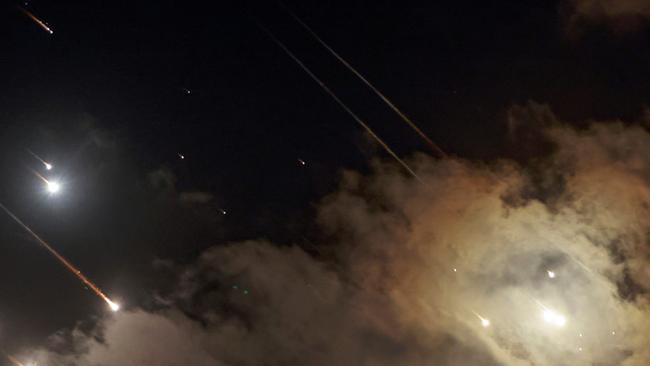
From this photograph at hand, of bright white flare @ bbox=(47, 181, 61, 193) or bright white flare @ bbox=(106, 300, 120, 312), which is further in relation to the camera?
bright white flare @ bbox=(106, 300, 120, 312)

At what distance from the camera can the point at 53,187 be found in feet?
31.5

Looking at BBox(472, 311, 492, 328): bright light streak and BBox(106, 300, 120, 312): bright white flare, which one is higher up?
BBox(472, 311, 492, 328): bright light streak

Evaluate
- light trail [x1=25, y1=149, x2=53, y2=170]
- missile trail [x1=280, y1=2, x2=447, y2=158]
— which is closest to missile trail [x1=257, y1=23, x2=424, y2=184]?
missile trail [x1=280, y1=2, x2=447, y2=158]

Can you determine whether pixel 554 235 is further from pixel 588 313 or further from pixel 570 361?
pixel 570 361

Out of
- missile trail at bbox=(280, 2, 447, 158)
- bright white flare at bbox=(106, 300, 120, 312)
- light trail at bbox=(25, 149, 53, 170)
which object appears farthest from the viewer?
bright white flare at bbox=(106, 300, 120, 312)

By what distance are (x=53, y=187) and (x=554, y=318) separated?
1062 centimetres

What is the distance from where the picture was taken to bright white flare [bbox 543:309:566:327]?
29.4 ft

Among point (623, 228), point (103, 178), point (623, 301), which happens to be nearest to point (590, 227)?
point (623, 228)

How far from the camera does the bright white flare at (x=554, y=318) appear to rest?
896 centimetres

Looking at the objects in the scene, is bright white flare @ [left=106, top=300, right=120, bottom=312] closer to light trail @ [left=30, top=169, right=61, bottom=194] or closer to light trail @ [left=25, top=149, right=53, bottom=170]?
light trail @ [left=30, top=169, right=61, bottom=194]

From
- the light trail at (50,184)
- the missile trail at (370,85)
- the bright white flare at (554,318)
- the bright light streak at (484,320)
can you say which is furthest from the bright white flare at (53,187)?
the bright white flare at (554,318)

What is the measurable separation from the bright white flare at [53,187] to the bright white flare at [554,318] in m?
10.3

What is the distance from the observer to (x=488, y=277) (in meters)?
9.05

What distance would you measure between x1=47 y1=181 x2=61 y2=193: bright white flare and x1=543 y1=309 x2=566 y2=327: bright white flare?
405 inches
